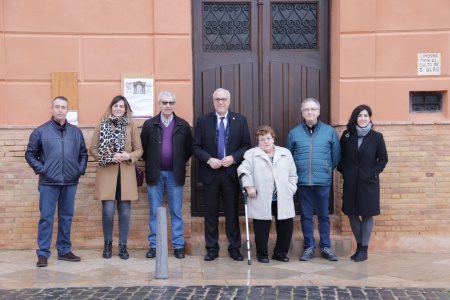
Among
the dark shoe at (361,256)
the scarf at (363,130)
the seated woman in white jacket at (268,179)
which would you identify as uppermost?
the scarf at (363,130)

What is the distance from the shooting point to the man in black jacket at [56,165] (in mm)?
6965

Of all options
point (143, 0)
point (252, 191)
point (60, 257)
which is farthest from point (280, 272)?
point (143, 0)

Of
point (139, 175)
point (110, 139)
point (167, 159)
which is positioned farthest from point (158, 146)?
point (110, 139)

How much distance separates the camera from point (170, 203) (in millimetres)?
7500

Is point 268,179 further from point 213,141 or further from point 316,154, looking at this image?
point 213,141

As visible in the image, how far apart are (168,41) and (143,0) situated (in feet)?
2.11

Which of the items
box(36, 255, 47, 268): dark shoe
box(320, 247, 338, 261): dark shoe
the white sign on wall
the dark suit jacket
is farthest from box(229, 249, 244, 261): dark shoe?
the white sign on wall

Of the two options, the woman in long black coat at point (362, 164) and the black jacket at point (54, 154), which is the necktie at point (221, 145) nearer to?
the woman in long black coat at point (362, 164)

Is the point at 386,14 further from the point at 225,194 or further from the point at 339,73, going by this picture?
the point at 225,194

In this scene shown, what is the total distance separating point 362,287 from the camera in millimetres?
6184

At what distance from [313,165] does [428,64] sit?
2219mm

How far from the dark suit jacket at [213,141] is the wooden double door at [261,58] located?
1004 millimetres

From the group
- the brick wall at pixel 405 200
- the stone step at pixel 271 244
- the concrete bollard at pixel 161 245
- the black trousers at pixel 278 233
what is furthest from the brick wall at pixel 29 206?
the concrete bollard at pixel 161 245

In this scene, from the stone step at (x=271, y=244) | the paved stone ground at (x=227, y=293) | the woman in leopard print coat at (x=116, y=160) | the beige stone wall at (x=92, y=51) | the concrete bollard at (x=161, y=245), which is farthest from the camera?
the beige stone wall at (x=92, y=51)
